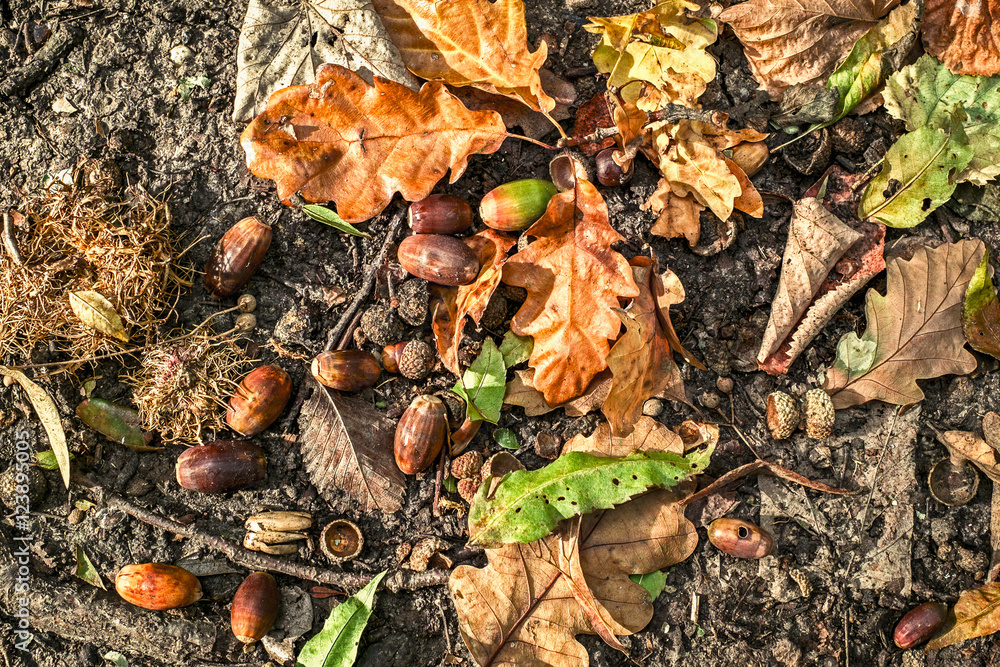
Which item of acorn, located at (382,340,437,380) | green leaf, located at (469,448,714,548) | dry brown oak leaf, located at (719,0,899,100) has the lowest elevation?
green leaf, located at (469,448,714,548)

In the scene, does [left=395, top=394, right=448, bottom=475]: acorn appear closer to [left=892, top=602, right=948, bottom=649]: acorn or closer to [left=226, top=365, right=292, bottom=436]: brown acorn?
[left=226, top=365, right=292, bottom=436]: brown acorn

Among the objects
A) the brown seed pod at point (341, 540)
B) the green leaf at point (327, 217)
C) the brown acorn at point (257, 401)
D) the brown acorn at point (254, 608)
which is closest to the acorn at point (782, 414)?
the brown seed pod at point (341, 540)

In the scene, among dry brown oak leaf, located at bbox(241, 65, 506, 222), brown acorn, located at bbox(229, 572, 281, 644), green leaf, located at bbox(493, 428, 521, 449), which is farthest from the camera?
green leaf, located at bbox(493, 428, 521, 449)

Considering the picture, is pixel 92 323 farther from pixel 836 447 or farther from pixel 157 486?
pixel 836 447

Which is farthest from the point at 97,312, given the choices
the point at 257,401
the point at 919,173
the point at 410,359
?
the point at 919,173

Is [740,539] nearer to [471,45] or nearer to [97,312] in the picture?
[471,45]

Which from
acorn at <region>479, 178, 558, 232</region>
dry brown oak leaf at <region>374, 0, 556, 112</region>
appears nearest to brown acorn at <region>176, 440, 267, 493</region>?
acorn at <region>479, 178, 558, 232</region>
